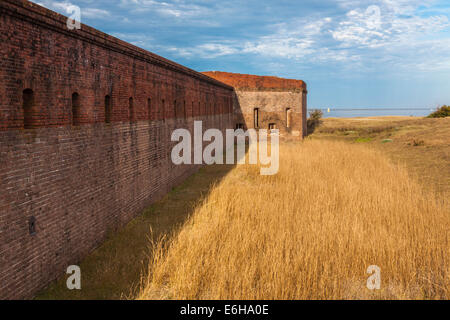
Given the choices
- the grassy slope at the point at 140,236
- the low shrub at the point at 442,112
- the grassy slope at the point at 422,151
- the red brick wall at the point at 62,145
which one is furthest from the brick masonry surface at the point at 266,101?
the low shrub at the point at 442,112

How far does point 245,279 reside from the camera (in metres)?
4.83

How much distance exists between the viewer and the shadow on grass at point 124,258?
5352 millimetres

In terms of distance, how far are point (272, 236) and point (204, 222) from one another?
5.61 ft

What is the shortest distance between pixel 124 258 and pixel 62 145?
7.14 feet

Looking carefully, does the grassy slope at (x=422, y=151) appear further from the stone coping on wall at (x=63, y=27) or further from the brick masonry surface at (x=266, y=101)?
the stone coping on wall at (x=63, y=27)

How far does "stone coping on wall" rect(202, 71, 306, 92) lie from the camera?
28.3 m

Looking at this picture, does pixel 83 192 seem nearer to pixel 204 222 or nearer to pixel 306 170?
pixel 204 222

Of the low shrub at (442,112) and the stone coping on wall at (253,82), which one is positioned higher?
the stone coping on wall at (253,82)

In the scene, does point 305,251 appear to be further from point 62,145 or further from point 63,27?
point 63,27

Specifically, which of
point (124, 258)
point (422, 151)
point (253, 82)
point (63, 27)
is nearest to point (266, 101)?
point (253, 82)

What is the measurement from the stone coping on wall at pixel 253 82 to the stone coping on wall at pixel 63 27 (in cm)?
1826

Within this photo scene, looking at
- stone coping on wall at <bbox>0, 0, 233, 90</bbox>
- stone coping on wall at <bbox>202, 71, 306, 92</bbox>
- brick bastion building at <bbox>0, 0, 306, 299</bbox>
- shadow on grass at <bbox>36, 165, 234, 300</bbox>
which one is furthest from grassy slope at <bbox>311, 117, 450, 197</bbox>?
stone coping on wall at <bbox>0, 0, 233, 90</bbox>

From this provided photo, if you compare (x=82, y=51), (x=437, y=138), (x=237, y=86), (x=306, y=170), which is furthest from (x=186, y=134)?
(x=437, y=138)

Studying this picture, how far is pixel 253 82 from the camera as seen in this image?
93.5 ft
